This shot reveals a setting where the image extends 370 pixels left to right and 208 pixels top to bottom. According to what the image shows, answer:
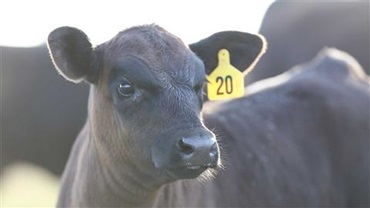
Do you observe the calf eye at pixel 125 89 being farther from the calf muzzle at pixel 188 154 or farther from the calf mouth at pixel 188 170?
the calf mouth at pixel 188 170

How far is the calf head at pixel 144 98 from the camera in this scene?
4423 mm

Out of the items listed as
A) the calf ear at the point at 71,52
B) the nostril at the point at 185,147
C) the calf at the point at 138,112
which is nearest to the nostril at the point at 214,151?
the calf at the point at 138,112

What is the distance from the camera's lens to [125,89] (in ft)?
15.7

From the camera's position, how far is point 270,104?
22.8ft

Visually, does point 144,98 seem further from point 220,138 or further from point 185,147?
point 220,138

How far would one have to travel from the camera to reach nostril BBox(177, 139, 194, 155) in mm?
4323

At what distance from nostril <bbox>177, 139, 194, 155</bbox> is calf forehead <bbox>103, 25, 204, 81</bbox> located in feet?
1.54

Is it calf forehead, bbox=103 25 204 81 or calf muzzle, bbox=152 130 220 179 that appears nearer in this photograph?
calf muzzle, bbox=152 130 220 179

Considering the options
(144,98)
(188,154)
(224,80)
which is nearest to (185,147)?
(188,154)

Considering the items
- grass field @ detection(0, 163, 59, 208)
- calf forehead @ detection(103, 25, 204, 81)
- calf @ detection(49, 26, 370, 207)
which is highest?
calf forehead @ detection(103, 25, 204, 81)

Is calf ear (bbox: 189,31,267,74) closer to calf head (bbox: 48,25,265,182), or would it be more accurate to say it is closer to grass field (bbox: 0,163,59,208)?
calf head (bbox: 48,25,265,182)

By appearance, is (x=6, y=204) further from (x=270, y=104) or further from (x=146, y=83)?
(x=146, y=83)

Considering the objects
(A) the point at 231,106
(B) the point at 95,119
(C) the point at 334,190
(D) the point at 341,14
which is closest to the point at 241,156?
(A) the point at 231,106

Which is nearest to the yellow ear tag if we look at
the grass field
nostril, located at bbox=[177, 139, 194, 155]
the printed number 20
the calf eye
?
the printed number 20
